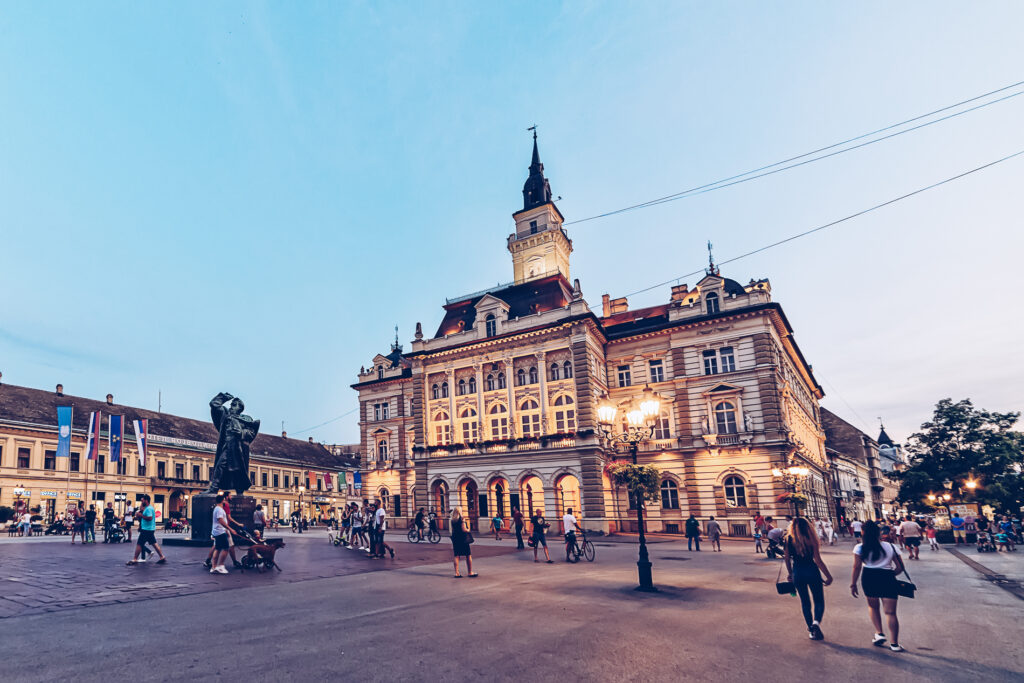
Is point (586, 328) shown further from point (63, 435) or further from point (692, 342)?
point (63, 435)

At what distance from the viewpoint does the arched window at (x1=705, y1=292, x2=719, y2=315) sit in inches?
1647

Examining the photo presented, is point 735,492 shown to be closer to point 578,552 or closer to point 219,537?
point 578,552

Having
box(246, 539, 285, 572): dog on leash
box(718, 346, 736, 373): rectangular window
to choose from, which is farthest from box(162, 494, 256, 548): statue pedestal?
box(718, 346, 736, 373): rectangular window

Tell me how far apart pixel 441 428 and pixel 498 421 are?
557 centimetres

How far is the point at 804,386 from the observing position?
57656 millimetres

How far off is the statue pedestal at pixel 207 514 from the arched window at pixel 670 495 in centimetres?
2815

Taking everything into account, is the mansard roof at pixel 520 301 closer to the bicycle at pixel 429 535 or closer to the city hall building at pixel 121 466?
the bicycle at pixel 429 535

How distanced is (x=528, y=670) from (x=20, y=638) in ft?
22.3

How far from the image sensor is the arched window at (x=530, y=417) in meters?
43.8

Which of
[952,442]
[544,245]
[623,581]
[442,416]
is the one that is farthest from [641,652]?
[952,442]

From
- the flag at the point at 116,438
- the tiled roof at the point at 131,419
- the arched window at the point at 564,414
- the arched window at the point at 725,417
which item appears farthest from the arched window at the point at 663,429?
the tiled roof at the point at 131,419

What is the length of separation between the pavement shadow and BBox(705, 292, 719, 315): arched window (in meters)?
35.3

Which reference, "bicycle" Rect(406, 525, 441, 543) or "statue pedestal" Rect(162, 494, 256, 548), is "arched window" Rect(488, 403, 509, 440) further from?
"statue pedestal" Rect(162, 494, 256, 548)

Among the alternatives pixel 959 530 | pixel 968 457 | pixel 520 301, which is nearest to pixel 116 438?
pixel 520 301
